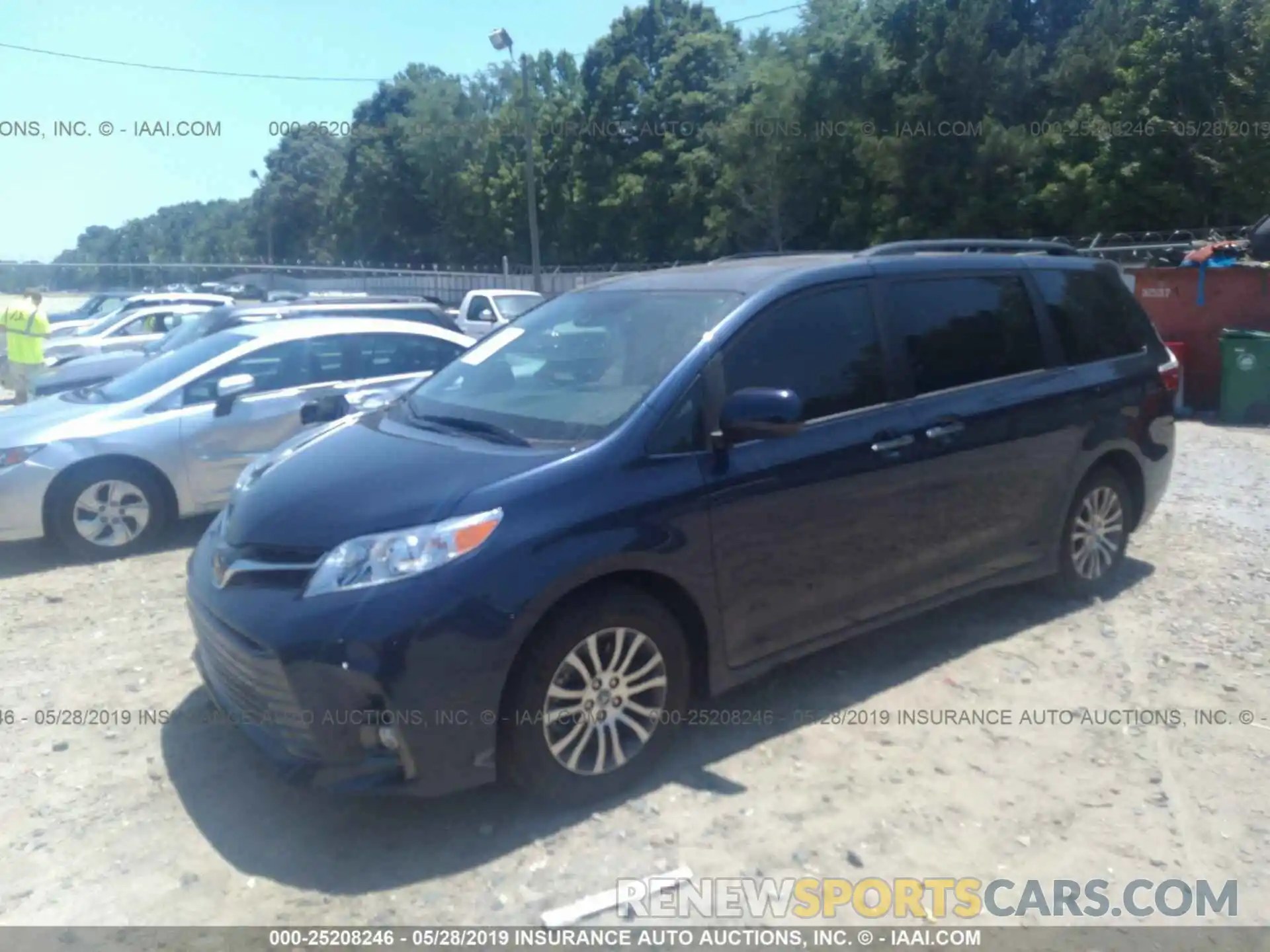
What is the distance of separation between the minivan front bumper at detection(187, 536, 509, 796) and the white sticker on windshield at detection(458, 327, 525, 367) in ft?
6.14

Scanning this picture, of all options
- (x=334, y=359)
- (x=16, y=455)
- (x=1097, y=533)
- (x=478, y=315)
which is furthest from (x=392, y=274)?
(x=1097, y=533)

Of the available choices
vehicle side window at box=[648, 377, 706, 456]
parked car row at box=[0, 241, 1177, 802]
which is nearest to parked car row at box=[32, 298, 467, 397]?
parked car row at box=[0, 241, 1177, 802]

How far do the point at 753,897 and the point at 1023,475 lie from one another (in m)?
2.82

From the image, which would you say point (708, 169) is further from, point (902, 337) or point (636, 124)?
point (902, 337)

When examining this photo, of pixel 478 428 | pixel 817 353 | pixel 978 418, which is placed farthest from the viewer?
pixel 978 418

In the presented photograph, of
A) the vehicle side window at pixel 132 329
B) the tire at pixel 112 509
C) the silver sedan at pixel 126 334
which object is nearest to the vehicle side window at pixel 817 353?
the tire at pixel 112 509

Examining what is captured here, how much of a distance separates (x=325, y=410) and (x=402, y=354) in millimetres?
1713

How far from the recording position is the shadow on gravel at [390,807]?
3668 millimetres

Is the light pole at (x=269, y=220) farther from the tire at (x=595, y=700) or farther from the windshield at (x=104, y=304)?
the tire at (x=595, y=700)

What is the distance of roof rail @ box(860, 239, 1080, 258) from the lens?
5.36 meters

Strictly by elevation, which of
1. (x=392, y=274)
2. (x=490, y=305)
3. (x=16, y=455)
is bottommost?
(x=16, y=455)

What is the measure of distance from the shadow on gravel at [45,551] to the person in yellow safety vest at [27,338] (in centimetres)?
750

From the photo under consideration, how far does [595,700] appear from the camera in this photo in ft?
12.9
